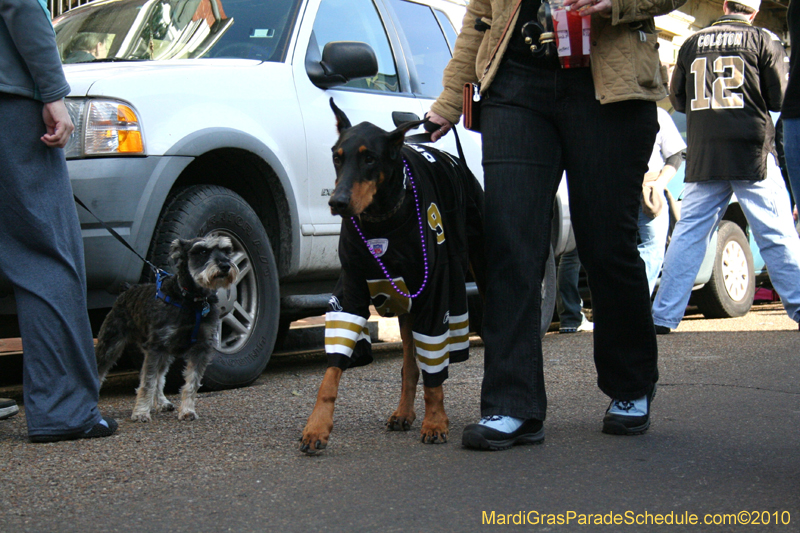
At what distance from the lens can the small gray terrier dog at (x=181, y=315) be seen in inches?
171

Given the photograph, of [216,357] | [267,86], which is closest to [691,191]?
[267,86]

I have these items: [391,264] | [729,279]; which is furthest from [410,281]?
[729,279]

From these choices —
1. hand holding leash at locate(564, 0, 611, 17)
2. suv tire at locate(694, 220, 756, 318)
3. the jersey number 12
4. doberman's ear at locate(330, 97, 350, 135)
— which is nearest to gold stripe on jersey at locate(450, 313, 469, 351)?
doberman's ear at locate(330, 97, 350, 135)

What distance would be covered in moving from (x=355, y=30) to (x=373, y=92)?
0.48 metres

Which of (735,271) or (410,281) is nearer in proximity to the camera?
(410,281)

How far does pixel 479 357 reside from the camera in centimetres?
641

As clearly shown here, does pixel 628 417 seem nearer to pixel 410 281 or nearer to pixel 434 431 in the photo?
pixel 434 431

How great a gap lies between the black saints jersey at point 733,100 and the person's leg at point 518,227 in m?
3.77

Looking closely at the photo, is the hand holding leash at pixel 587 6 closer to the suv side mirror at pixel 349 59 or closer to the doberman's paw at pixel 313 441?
the doberman's paw at pixel 313 441

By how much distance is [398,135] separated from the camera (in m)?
3.54

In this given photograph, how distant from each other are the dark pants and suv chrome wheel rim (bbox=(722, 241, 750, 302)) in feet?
19.0

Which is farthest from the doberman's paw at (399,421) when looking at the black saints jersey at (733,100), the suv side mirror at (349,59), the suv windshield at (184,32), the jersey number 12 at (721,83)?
the jersey number 12 at (721,83)

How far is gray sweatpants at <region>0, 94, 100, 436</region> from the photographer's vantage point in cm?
361

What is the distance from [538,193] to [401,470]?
1201 mm
